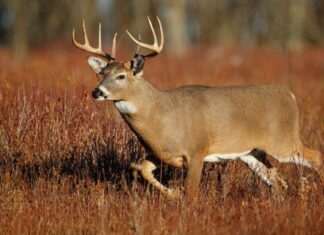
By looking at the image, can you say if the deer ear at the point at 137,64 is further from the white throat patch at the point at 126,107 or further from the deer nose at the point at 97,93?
the deer nose at the point at 97,93

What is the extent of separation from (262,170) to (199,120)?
1243 mm

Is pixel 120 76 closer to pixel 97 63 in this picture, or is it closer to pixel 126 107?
pixel 126 107

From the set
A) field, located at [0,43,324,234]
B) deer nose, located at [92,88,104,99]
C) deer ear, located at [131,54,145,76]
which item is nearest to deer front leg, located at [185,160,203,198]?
field, located at [0,43,324,234]

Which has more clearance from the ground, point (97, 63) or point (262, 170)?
point (97, 63)

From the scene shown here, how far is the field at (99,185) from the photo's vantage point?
6309mm

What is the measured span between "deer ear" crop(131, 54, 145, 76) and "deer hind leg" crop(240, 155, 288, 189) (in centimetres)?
165

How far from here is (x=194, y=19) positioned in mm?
56062

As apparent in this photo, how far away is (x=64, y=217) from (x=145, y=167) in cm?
105

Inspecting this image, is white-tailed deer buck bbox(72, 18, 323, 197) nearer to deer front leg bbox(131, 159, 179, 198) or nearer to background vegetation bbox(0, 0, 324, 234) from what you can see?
deer front leg bbox(131, 159, 179, 198)

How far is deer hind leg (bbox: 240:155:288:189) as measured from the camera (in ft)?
27.0

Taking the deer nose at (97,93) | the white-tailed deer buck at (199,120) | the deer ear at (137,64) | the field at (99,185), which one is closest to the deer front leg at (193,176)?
the white-tailed deer buck at (199,120)

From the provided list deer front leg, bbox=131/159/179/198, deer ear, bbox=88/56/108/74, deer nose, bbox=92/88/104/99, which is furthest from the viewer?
deer ear, bbox=88/56/108/74

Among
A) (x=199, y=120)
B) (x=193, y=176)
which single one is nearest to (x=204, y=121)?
(x=199, y=120)

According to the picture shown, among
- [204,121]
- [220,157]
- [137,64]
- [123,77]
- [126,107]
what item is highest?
[137,64]
